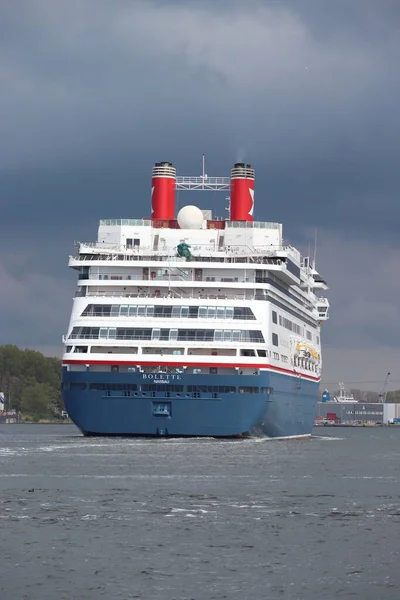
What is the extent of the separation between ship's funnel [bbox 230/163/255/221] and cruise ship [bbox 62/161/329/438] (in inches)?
151

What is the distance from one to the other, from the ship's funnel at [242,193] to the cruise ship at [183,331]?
3846mm

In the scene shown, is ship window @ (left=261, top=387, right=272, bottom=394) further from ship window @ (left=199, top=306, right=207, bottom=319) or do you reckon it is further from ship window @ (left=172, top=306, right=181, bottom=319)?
ship window @ (left=172, top=306, right=181, bottom=319)

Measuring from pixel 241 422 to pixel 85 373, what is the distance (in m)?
10.5

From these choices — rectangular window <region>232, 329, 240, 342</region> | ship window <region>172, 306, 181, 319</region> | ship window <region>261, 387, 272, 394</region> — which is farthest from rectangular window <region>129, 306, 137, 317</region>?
ship window <region>261, 387, 272, 394</region>

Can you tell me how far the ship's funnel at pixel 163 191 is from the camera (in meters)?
104

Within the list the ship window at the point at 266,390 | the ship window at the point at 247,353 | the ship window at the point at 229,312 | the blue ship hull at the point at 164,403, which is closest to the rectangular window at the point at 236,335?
the ship window at the point at 247,353

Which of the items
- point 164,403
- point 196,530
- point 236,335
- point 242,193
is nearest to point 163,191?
point 242,193

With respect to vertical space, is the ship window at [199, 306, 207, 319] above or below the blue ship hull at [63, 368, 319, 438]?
above

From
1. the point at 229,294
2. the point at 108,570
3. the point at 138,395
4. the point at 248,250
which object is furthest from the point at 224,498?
the point at 248,250

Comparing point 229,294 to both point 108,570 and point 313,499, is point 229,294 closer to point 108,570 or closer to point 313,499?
point 313,499

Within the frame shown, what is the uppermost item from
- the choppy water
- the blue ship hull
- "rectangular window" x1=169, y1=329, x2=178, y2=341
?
"rectangular window" x1=169, y1=329, x2=178, y2=341

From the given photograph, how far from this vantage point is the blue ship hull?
8150 centimetres

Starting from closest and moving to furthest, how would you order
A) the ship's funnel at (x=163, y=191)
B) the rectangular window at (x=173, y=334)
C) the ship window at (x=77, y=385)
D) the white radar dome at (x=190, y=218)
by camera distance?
1. the ship window at (x=77, y=385)
2. the rectangular window at (x=173, y=334)
3. the white radar dome at (x=190, y=218)
4. the ship's funnel at (x=163, y=191)

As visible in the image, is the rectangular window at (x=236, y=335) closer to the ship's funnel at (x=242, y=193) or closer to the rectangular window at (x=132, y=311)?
the rectangular window at (x=132, y=311)
